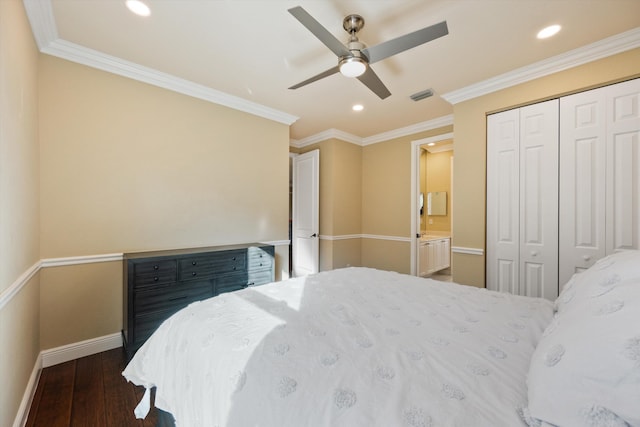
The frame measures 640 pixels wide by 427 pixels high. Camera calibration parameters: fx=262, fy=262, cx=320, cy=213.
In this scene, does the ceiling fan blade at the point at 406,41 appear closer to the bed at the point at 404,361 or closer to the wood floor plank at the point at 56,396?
the bed at the point at 404,361

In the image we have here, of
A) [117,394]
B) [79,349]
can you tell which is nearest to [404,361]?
[117,394]

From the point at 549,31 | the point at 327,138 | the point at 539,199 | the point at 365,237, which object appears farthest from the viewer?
the point at 365,237

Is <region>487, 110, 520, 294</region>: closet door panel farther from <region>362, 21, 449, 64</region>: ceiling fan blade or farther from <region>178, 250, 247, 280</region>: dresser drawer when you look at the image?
<region>178, 250, 247, 280</region>: dresser drawer

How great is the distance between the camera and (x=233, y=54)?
2.34m

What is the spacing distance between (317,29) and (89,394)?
281 centimetres

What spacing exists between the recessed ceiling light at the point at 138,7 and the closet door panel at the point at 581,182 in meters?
3.50

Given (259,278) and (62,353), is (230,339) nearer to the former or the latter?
(259,278)

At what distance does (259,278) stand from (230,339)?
1.94 m

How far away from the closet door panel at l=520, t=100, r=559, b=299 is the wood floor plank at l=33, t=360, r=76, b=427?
3754 mm

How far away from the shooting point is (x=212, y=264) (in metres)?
2.61

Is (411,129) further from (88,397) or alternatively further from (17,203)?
(88,397)

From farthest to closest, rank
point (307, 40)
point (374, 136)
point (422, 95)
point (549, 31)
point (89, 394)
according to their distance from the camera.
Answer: point (374, 136), point (422, 95), point (307, 40), point (549, 31), point (89, 394)

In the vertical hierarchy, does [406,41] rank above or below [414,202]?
above

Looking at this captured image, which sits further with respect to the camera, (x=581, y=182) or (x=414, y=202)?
(x=414, y=202)
